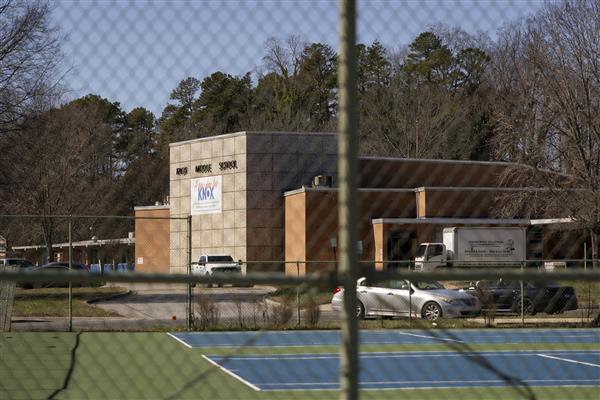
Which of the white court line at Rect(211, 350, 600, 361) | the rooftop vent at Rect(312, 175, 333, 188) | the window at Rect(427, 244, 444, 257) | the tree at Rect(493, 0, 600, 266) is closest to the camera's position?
the tree at Rect(493, 0, 600, 266)

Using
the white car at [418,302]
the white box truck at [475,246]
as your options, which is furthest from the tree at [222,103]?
the white box truck at [475,246]

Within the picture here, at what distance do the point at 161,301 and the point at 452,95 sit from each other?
15465mm

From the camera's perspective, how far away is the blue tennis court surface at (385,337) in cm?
1744

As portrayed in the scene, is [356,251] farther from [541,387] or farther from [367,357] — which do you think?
[367,357]

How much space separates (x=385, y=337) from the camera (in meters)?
19.2

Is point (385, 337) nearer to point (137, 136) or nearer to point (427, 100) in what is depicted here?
point (427, 100)

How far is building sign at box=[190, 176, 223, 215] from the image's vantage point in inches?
1763

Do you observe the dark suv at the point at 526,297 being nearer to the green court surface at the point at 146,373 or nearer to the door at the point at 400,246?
the door at the point at 400,246

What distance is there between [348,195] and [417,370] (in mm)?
9303

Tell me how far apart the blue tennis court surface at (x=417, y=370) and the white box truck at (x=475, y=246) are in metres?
17.3

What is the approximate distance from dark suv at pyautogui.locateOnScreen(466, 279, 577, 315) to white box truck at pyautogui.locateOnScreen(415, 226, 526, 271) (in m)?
8.18

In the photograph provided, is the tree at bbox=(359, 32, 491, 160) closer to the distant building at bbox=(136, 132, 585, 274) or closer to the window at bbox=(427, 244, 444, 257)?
the distant building at bbox=(136, 132, 585, 274)

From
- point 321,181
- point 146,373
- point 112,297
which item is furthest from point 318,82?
point 321,181

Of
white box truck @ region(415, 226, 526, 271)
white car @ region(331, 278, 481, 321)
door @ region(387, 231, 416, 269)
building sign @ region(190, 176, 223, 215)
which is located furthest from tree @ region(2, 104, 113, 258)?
building sign @ region(190, 176, 223, 215)
